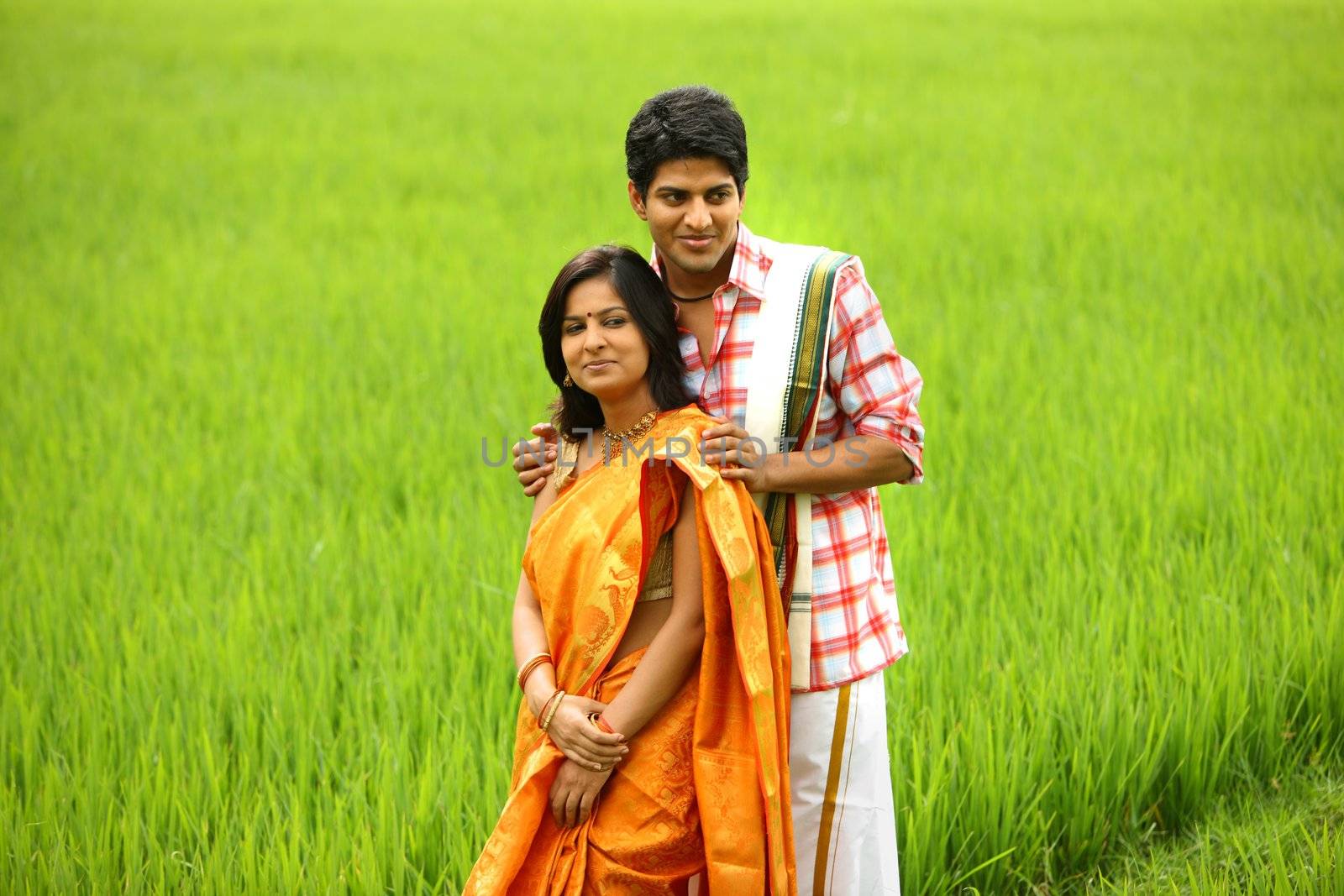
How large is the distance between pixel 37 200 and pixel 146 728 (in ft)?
18.8

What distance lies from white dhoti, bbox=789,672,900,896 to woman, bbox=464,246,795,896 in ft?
0.44

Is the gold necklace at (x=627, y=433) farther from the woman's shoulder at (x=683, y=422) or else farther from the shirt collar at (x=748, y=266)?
the shirt collar at (x=748, y=266)

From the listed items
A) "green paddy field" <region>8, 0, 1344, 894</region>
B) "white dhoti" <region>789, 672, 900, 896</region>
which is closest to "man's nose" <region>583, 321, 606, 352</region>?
"white dhoti" <region>789, 672, 900, 896</region>

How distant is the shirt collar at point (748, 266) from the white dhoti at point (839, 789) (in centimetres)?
54

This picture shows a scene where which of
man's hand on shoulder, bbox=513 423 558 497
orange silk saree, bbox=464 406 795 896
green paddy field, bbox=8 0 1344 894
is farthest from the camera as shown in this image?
green paddy field, bbox=8 0 1344 894

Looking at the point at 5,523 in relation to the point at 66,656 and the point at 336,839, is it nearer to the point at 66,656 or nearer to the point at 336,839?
the point at 66,656

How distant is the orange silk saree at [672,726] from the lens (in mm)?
1448

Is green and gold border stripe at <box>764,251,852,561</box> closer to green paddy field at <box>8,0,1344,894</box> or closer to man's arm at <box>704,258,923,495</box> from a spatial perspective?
man's arm at <box>704,258,923,495</box>

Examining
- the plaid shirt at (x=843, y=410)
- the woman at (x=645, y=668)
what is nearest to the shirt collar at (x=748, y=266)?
the plaid shirt at (x=843, y=410)

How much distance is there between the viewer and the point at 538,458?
1.70 m

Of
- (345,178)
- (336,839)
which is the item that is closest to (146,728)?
(336,839)

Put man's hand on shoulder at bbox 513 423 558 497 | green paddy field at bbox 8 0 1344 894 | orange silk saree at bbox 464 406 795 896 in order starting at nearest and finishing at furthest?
orange silk saree at bbox 464 406 795 896 → man's hand on shoulder at bbox 513 423 558 497 → green paddy field at bbox 8 0 1344 894

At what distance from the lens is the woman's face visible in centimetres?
153

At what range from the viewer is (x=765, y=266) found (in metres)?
1.59
